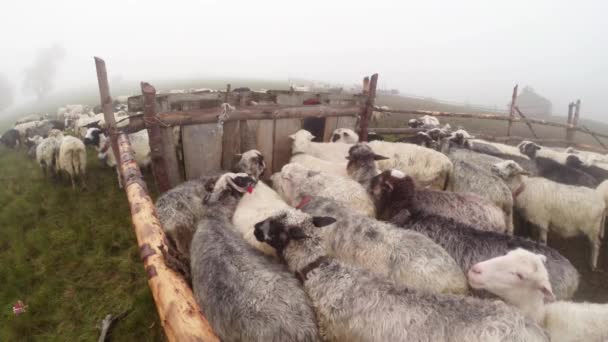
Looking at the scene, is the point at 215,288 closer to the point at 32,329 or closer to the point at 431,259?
the point at 431,259

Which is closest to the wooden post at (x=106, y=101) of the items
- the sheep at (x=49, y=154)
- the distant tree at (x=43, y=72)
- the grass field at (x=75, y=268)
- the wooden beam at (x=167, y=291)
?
the grass field at (x=75, y=268)

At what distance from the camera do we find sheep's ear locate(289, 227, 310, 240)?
3.19m

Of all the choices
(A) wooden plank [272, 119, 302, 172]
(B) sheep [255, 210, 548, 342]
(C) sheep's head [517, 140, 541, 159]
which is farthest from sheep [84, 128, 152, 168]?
(C) sheep's head [517, 140, 541, 159]

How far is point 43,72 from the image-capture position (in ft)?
296

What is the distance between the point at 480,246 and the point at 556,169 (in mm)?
5135

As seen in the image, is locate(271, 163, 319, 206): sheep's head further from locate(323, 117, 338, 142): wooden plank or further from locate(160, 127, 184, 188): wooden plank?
locate(323, 117, 338, 142): wooden plank

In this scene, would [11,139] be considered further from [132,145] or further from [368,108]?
[368,108]

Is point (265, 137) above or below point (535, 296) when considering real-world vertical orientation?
above

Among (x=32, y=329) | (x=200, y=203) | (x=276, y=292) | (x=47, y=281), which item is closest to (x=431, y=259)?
(x=276, y=292)

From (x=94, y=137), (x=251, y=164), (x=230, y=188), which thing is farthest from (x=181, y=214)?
(x=94, y=137)

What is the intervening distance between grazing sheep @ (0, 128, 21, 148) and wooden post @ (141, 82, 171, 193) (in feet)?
51.5

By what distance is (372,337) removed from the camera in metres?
2.37

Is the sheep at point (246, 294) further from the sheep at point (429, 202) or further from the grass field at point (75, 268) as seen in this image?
the sheep at point (429, 202)

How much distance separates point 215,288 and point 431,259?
2.22 metres
